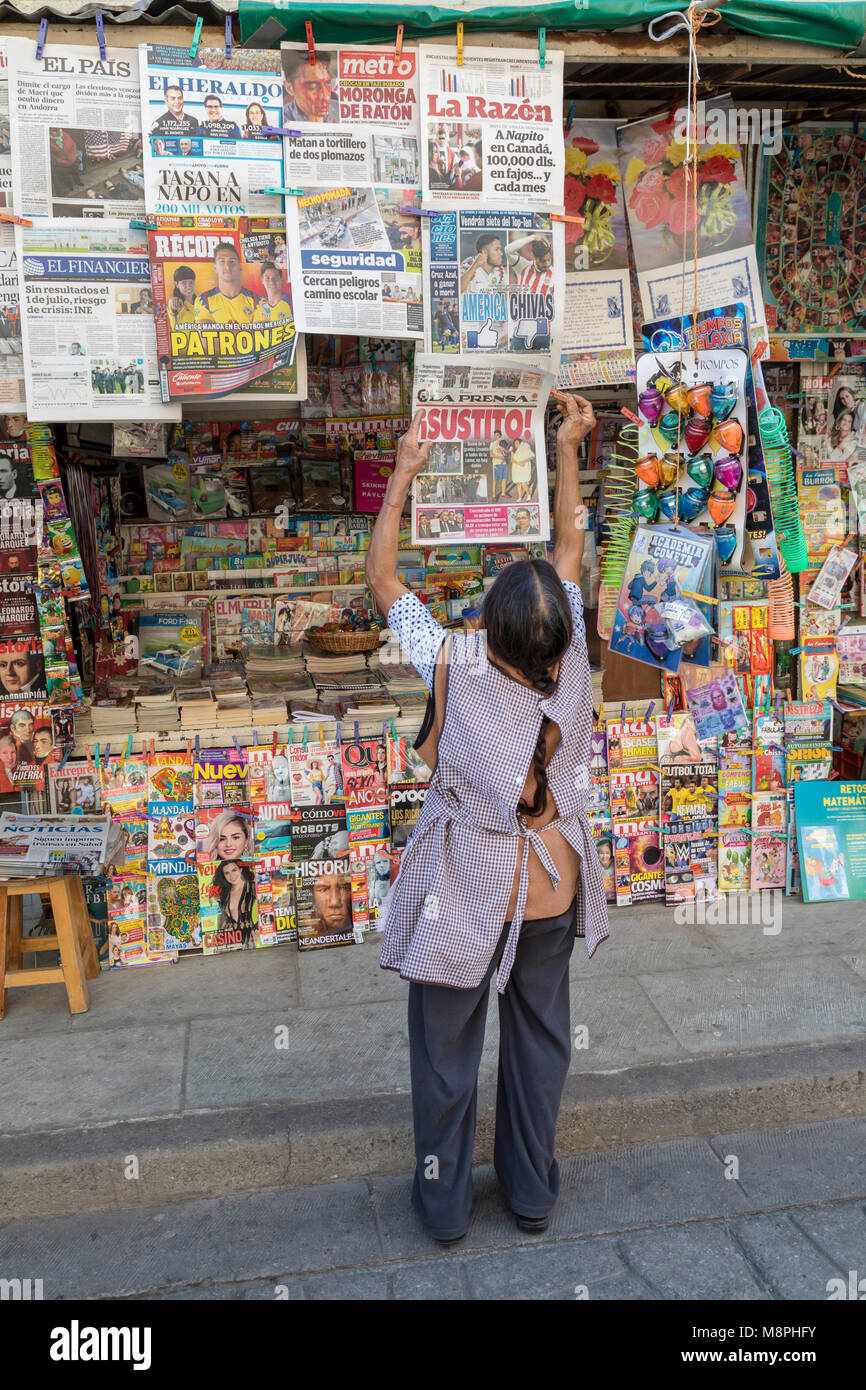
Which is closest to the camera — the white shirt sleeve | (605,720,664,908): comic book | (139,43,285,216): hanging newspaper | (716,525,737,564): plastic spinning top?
the white shirt sleeve

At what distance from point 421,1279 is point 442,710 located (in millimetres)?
1452

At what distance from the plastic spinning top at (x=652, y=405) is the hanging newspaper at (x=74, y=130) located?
1749mm

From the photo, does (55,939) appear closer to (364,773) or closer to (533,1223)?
(364,773)

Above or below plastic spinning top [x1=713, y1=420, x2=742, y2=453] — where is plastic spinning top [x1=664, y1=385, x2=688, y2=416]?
above

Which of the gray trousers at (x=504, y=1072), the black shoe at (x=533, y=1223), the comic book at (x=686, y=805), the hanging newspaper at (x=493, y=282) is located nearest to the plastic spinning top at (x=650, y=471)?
the hanging newspaper at (x=493, y=282)

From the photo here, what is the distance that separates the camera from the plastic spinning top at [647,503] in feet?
12.6

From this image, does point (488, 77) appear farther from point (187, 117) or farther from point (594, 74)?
point (187, 117)

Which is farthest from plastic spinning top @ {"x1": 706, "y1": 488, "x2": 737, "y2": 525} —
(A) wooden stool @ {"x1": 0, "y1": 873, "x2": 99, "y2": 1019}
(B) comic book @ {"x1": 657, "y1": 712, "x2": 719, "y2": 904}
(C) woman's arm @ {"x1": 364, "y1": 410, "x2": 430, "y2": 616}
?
(A) wooden stool @ {"x1": 0, "y1": 873, "x2": 99, "y2": 1019}

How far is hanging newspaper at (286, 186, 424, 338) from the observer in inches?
137

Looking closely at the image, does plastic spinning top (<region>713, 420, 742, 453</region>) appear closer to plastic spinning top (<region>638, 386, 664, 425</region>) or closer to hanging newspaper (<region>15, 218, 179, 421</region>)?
plastic spinning top (<region>638, 386, 664, 425</region>)

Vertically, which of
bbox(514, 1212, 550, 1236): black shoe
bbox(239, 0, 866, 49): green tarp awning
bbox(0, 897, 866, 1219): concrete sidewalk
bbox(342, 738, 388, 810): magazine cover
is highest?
bbox(239, 0, 866, 49): green tarp awning

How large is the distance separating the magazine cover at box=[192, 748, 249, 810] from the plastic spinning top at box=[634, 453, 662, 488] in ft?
5.92

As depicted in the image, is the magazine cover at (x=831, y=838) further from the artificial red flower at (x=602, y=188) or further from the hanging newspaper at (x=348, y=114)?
the hanging newspaper at (x=348, y=114)

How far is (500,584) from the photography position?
102 inches
